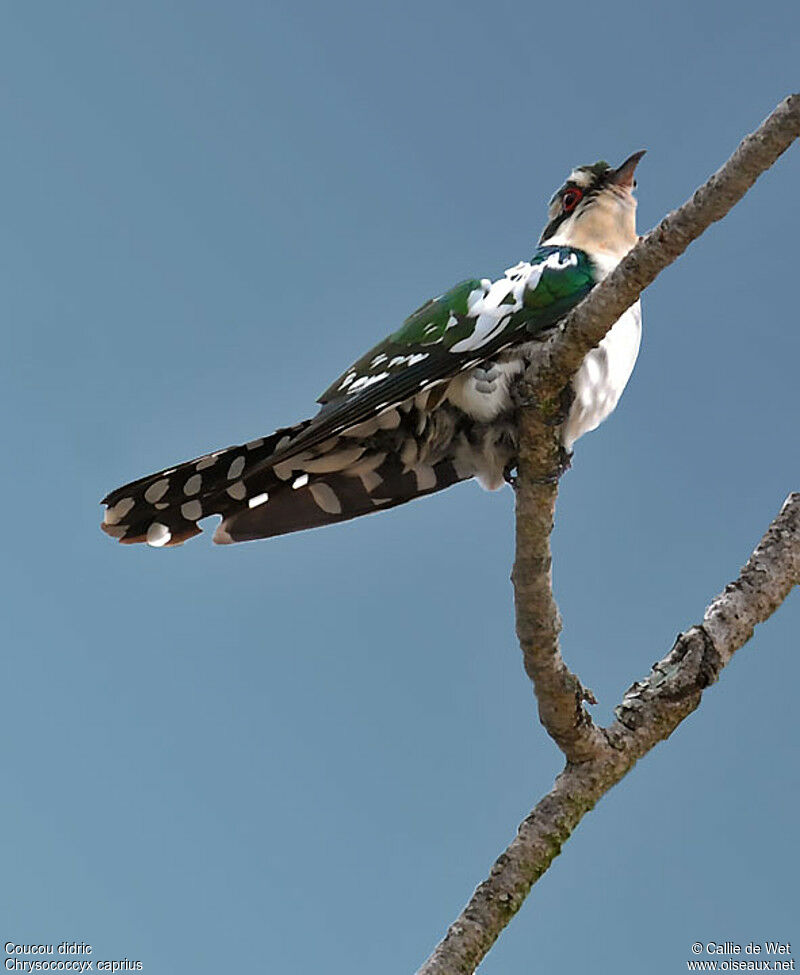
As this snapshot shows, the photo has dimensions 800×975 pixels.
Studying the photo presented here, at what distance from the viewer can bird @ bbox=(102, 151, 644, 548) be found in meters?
4.14

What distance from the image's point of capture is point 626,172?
16.9ft

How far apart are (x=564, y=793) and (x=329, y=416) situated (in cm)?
151

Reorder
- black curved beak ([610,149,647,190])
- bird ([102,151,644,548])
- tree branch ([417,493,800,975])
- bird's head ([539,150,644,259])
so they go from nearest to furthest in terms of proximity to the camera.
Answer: tree branch ([417,493,800,975]) < bird ([102,151,644,548]) < bird's head ([539,150,644,259]) < black curved beak ([610,149,647,190])

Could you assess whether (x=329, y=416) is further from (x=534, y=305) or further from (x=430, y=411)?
(x=534, y=305)

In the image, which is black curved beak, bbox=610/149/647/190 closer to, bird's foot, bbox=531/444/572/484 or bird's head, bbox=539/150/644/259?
bird's head, bbox=539/150/644/259

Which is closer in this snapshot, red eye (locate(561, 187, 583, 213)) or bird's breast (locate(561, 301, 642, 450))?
bird's breast (locate(561, 301, 642, 450))

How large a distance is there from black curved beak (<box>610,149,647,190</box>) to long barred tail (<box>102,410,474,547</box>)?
4.99 feet

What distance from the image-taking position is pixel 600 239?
491cm

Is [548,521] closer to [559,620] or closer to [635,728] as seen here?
[559,620]

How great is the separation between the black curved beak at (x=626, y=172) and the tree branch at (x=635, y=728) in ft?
5.13

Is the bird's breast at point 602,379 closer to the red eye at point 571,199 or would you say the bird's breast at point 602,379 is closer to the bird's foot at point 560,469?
the bird's foot at point 560,469

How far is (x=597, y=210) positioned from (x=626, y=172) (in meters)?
0.27

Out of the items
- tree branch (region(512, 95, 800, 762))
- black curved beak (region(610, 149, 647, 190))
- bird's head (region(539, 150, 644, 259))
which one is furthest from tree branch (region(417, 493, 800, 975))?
black curved beak (region(610, 149, 647, 190))

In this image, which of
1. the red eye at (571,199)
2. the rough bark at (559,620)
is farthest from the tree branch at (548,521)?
the red eye at (571,199)
